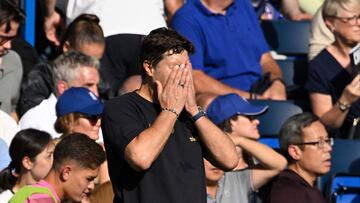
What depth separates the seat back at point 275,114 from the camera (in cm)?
796

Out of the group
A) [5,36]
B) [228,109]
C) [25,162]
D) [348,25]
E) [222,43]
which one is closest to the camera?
[25,162]

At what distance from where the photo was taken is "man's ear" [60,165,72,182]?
5.46m

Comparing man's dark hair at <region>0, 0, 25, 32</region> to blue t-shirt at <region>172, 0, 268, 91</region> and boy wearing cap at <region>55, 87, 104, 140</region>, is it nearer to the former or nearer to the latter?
boy wearing cap at <region>55, 87, 104, 140</region>

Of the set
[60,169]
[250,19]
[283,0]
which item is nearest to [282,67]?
[250,19]

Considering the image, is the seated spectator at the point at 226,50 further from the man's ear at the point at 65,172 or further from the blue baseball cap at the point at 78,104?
the man's ear at the point at 65,172

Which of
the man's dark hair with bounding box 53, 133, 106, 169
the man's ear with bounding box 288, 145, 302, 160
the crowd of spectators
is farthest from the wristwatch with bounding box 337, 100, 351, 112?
the man's dark hair with bounding box 53, 133, 106, 169

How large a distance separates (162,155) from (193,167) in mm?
166

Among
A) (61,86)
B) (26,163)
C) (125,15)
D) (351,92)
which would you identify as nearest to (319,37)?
(351,92)

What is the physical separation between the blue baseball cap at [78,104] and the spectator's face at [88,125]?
44mm

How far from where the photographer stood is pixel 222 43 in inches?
330

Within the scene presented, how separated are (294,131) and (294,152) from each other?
5.5 inches

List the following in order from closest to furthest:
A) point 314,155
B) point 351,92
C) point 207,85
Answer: point 314,155, point 351,92, point 207,85

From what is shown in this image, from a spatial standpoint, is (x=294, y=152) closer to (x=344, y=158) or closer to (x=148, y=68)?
(x=344, y=158)

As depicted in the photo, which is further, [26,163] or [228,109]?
[228,109]
